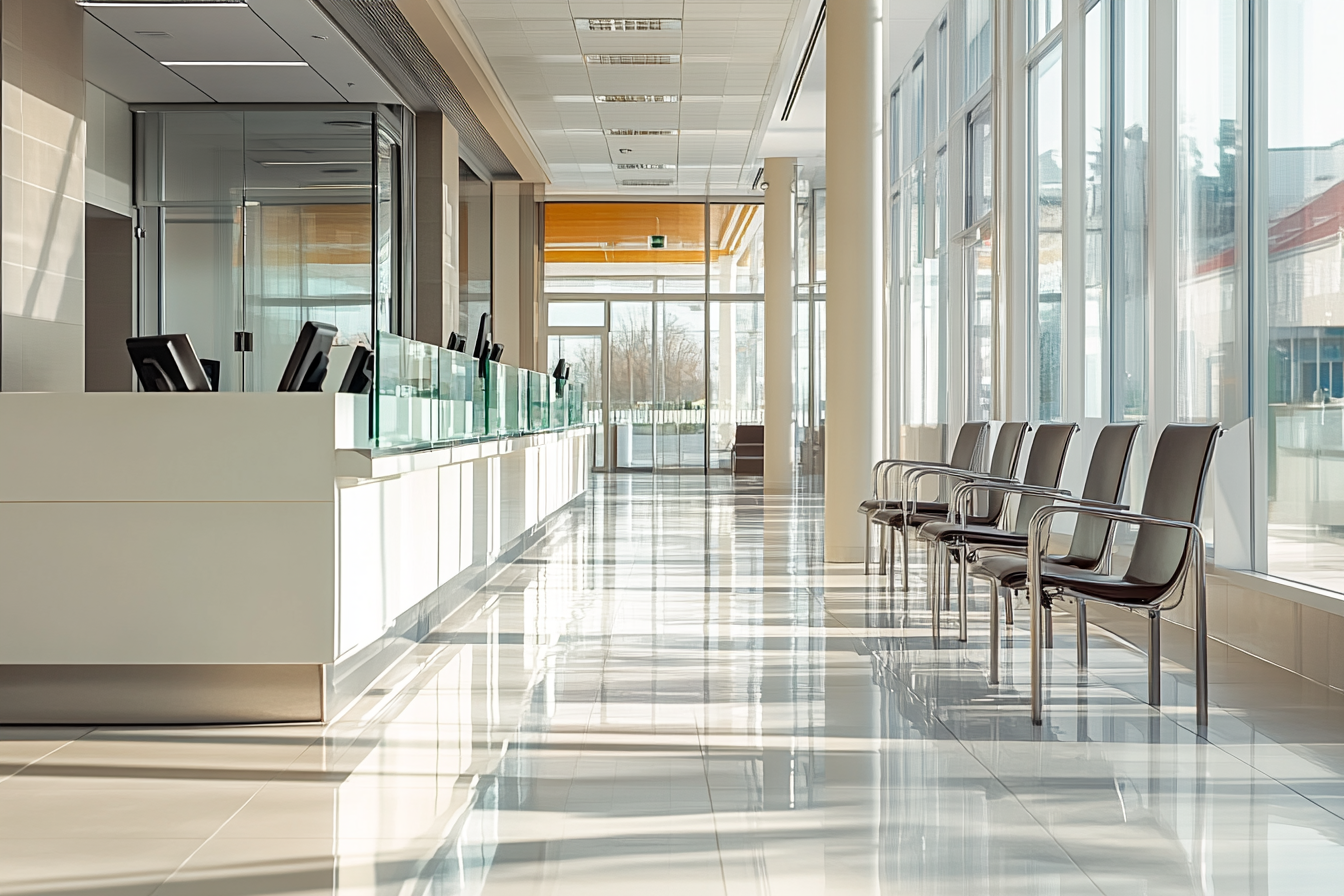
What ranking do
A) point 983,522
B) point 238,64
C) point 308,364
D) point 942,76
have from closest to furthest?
point 308,364
point 983,522
point 238,64
point 942,76

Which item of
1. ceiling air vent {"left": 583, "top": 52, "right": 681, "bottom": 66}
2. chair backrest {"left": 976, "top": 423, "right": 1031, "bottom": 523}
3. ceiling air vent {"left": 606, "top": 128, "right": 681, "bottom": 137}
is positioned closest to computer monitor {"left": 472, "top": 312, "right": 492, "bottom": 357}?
chair backrest {"left": 976, "top": 423, "right": 1031, "bottom": 523}

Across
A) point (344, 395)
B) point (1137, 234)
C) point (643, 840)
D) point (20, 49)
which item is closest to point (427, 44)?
point (20, 49)

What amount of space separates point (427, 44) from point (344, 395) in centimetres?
749

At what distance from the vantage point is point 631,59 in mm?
12000

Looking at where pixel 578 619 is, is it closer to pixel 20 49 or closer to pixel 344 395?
pixel 344 395

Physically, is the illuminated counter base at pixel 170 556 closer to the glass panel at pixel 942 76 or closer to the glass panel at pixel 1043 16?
the glass panel at pixel 1043 16

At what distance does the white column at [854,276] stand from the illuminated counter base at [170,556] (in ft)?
16.8

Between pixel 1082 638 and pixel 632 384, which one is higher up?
pixel 632 384

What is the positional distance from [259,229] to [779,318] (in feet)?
25.6

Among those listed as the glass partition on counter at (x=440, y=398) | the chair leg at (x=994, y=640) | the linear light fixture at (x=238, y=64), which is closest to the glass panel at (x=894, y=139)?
the glass partition on counter at (x=440, y=398)

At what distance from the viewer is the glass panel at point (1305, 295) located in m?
4.73

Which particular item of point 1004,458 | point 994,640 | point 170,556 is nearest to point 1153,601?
point 994,640

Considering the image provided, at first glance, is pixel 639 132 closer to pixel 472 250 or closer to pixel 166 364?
pixel 472 250

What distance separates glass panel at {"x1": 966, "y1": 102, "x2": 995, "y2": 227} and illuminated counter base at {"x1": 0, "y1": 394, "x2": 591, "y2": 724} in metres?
7.85
